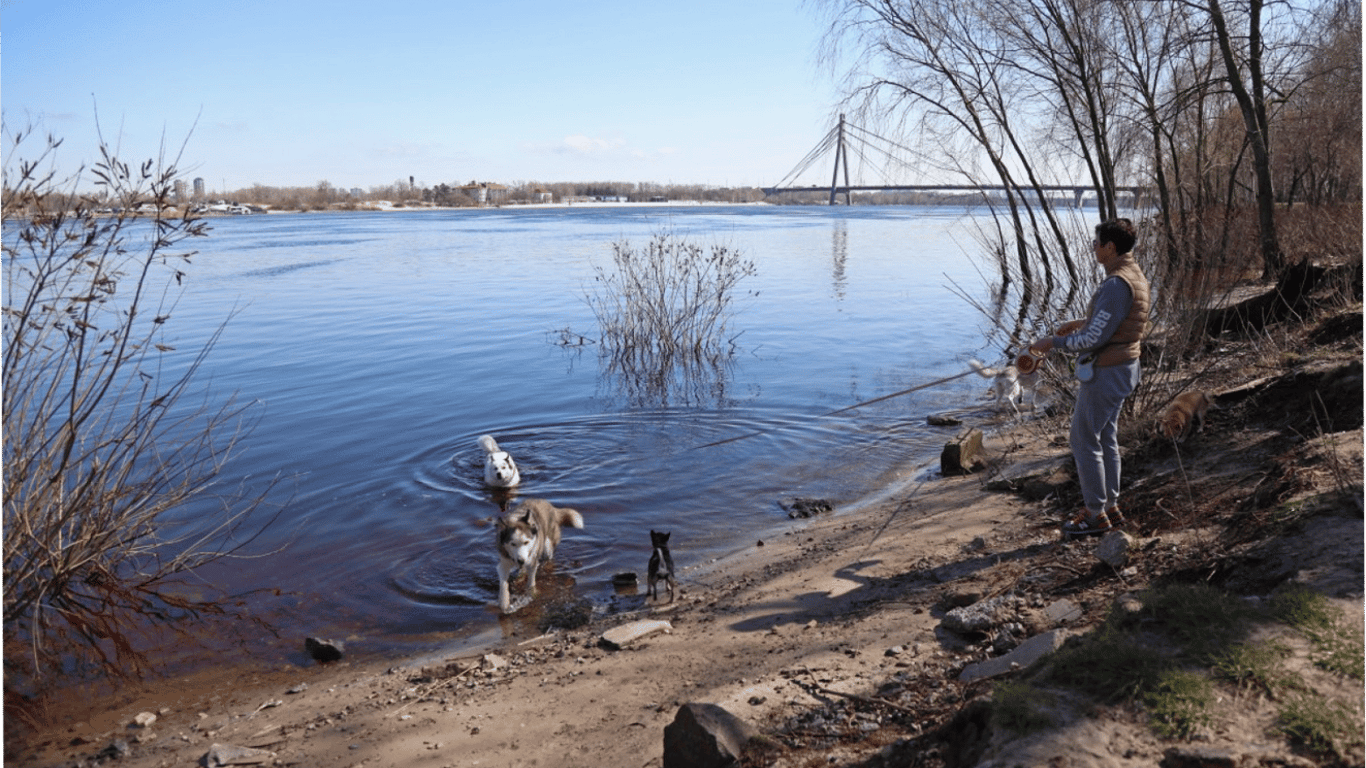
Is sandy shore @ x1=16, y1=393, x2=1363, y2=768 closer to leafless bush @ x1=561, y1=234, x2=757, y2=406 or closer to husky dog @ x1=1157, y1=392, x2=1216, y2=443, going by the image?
husky dog @ x1=1157, y1=392, x2=1216, y2=443

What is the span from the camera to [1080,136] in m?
16.1

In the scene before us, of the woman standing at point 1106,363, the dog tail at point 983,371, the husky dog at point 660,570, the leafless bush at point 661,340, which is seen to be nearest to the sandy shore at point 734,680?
the husky dog at point 660,570

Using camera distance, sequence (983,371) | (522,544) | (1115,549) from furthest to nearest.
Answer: (983,371), (522,544), (1115,549)

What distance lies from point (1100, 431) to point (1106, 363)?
515mm

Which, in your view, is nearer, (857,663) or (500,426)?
(857,663)

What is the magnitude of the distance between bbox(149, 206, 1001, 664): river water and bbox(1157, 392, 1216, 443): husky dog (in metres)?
3.25

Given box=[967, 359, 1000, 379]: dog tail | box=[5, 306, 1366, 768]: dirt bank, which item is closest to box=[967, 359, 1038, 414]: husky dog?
box=[967, 359, 1000, 379]: dog tail

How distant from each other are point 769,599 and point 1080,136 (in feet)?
42.4

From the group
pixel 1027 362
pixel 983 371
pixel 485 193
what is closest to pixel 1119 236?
pixel 1027 362

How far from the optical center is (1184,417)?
25.5 ft

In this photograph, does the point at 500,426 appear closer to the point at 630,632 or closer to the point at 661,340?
the point at 661,340

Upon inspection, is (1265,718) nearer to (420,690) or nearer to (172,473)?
(420,690)

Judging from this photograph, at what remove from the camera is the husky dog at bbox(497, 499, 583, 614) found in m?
7.53

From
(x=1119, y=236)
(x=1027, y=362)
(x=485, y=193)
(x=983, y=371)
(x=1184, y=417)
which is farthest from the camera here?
(x=485, y=193)
